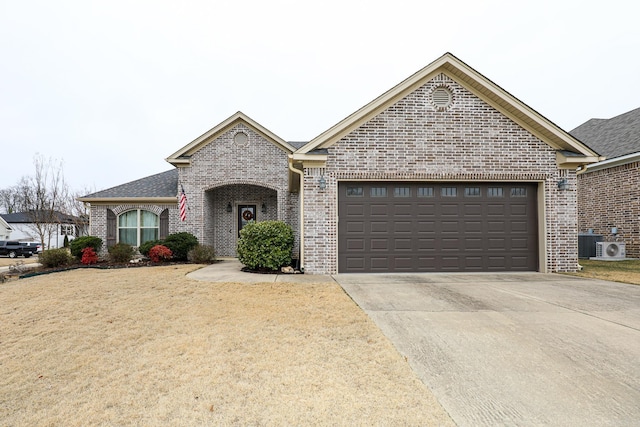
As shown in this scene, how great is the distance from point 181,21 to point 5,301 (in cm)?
1329

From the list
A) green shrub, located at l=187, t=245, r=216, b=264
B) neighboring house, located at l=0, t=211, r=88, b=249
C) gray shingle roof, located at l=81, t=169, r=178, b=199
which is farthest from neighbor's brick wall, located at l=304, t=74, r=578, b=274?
neighboring house, located at l=0, t=211, r=88, b=249

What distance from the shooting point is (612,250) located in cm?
1213

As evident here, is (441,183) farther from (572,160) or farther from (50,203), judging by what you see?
(50,203)

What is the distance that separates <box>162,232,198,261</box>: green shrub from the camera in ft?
41.4

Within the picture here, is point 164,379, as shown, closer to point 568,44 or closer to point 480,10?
point 480,10

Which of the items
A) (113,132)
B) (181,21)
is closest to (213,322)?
(181,21)

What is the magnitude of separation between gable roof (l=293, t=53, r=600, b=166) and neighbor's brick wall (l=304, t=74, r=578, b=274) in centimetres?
18

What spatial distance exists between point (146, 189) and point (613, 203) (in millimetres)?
20528

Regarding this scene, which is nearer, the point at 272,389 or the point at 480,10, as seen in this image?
the point at 272,389

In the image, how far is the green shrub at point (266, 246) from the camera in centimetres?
911

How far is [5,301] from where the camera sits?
642 cm

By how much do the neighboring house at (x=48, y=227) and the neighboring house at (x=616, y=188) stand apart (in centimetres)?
3181

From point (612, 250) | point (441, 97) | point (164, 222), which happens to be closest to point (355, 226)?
point (441, 97)

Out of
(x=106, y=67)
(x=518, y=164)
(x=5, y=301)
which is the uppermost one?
(x=106, y=67)
